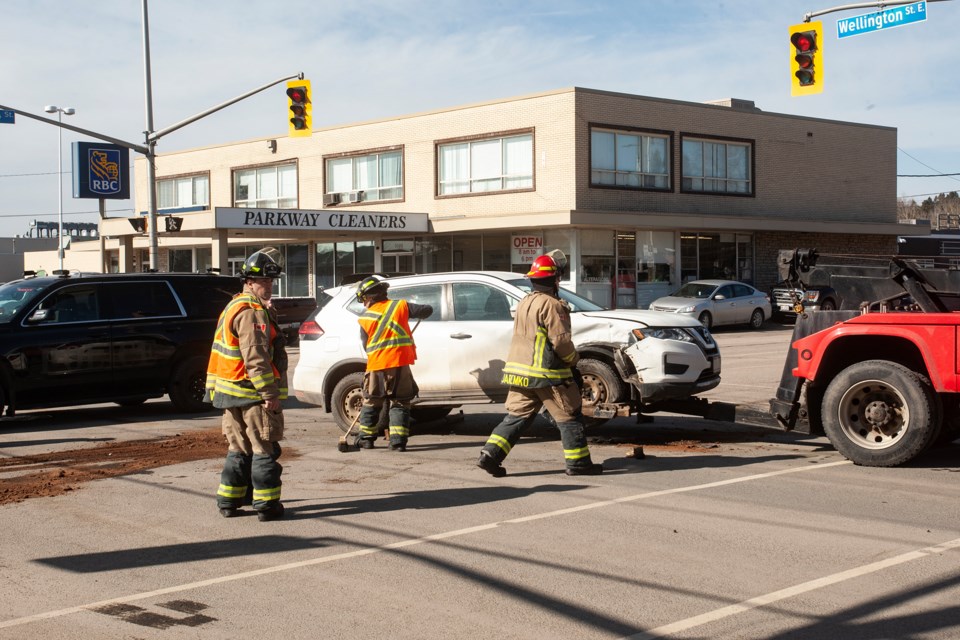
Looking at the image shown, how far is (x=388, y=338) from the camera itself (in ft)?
33.6

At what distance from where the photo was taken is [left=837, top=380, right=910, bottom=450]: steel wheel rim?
884 centimetres

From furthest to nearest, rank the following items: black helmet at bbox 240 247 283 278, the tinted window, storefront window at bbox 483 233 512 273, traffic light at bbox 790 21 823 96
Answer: storefront window at bbox 483 233 512 273 → traffic light at bbox 790 21 823 96 → the tinted window → black helmet at bbox 240 247 283 278

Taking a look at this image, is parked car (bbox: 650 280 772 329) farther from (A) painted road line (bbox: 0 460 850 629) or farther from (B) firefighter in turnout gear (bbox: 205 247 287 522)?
(B) firefighter in turnout gear (bbox: 205 247 287 522)

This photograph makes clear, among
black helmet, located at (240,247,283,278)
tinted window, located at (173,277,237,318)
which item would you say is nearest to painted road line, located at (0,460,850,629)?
black helmet, located at (240,247,283,278)

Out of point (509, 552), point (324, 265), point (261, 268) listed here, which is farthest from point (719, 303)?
point (509, 552)

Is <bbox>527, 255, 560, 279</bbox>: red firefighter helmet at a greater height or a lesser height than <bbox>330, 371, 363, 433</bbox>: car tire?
greater

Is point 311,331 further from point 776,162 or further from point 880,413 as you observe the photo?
point 776,162

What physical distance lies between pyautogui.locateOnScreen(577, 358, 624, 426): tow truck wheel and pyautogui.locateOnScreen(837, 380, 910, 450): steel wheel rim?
2264mm

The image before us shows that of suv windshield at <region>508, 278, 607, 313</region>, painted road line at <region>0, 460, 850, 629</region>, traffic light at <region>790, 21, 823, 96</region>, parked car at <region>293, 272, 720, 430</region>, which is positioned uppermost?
traffic light at <region>790, 21, 823, 96</region>

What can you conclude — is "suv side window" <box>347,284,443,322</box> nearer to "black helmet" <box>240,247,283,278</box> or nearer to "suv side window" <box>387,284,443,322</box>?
"suv side window" <box>387,284,443,322</box>

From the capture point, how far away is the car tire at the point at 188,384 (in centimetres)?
1373

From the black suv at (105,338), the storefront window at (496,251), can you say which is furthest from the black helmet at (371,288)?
the storefront window at (496,251)

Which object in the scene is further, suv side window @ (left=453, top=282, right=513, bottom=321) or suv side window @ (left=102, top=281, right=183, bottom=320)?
suv side window @ (left=102, top=281, right=183, bottom=320)

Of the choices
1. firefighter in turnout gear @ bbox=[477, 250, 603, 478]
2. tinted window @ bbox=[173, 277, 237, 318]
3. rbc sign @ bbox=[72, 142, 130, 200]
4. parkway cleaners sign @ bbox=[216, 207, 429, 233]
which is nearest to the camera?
firefighter in turnout gear @ bbox=[477, 250, 603, 478]
